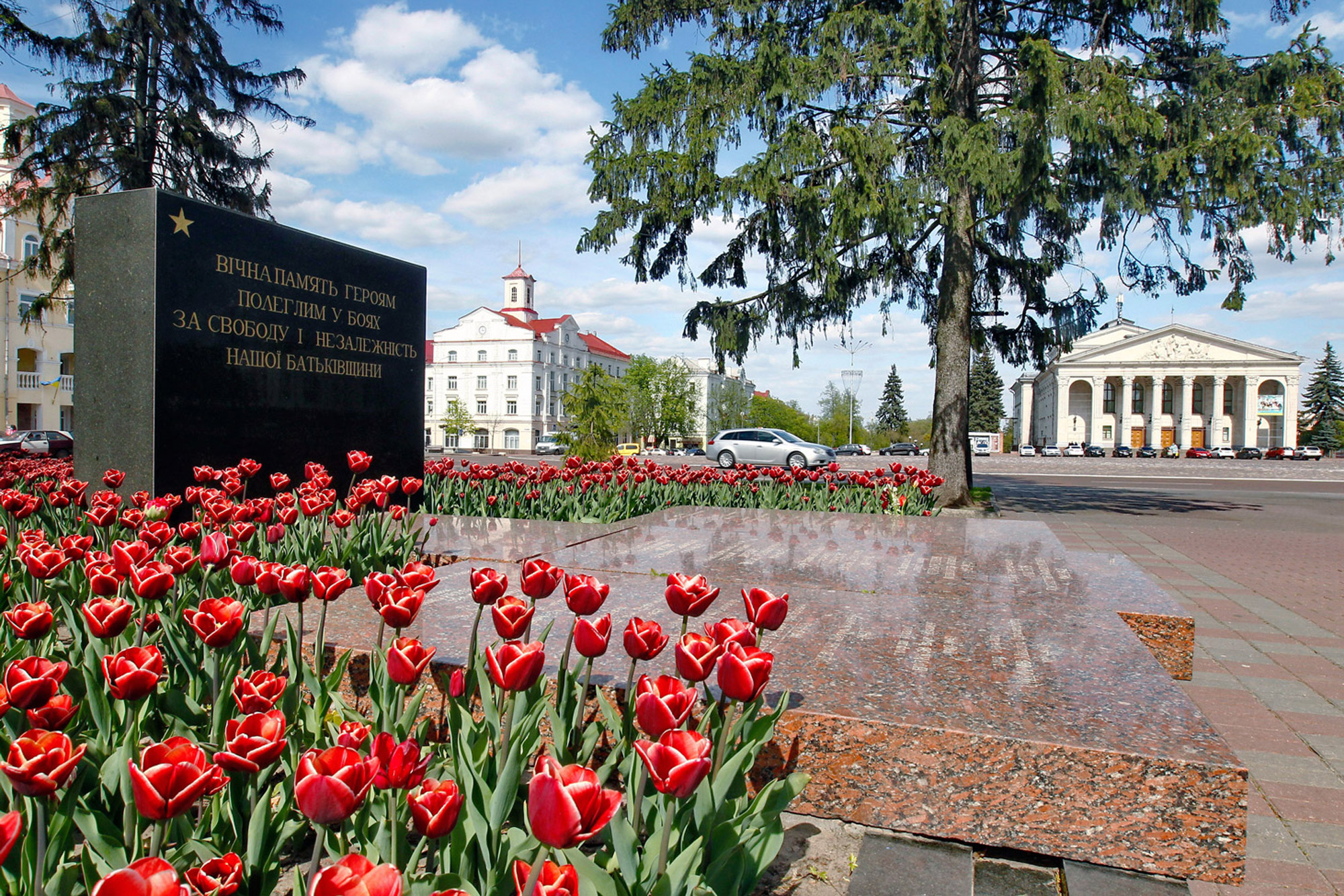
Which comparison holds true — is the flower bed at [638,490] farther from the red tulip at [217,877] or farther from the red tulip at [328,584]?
the red tulip at [217,877]

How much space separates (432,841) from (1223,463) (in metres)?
43.5

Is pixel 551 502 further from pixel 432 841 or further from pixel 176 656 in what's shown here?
pixel 432 841

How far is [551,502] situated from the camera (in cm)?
697

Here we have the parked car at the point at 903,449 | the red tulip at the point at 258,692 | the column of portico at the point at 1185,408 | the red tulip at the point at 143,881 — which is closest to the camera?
the red tulip at the point at 143,881

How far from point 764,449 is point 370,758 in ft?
93.0

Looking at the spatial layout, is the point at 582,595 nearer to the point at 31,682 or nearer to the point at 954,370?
the point at 31,682

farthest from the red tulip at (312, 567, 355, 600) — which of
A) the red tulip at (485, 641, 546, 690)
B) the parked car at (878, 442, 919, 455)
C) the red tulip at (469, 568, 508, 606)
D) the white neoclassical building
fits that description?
the white neoclassical building

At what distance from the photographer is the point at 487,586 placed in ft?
6.17

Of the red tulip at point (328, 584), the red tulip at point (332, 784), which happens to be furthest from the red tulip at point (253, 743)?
the red tulip at point (328, 584)

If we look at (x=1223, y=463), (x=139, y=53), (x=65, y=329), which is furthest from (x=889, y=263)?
(x=65, y=329)

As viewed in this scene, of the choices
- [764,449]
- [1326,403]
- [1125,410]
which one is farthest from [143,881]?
[1326,403]

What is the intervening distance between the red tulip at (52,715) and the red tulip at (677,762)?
37.7 inches

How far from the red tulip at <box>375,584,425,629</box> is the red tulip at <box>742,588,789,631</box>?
0.73 meters

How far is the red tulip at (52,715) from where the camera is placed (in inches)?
52.1
